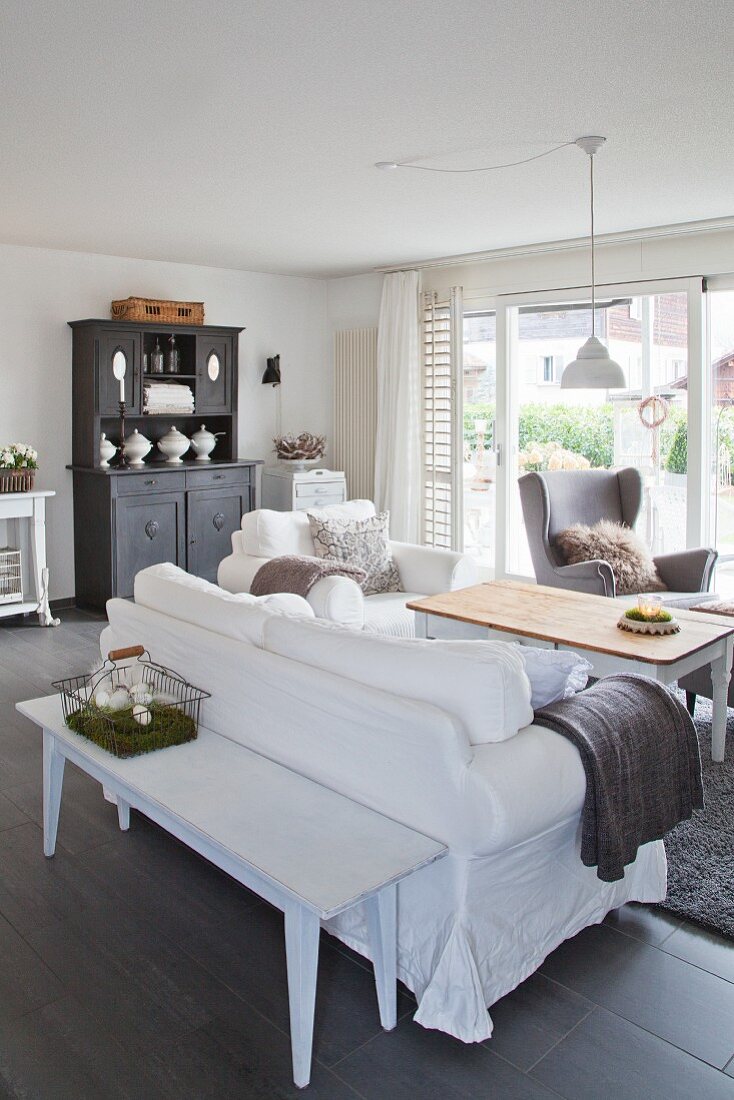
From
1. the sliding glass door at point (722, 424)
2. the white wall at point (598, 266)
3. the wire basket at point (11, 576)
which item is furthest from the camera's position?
the wire basket at point (11, 576)

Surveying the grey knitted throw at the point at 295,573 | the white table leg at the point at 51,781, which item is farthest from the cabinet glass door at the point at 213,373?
the white table leg at the point at 51,781

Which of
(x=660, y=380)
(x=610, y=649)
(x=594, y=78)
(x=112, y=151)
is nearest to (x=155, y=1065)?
(x=610, y=649)

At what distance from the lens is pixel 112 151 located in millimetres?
3725

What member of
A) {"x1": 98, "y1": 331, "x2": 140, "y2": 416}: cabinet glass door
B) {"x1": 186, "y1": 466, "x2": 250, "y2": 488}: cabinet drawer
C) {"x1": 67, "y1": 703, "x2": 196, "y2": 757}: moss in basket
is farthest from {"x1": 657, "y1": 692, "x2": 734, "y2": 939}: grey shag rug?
{"x1": 98, "y1": 331, "x2": 140, "y2": 416}: cabinet glass door

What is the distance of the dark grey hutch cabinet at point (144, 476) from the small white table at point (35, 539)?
384 mm

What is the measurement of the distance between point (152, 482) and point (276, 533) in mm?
1784

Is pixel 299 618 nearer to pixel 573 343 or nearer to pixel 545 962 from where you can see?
pixel 545 962

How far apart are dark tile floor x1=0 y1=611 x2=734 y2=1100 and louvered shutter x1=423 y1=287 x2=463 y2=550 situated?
452 centimetres

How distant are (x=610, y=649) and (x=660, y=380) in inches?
117

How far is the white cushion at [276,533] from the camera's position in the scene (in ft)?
16.2

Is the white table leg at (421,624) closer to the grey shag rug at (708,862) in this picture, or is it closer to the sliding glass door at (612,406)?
the grey shag rug at (708,862)

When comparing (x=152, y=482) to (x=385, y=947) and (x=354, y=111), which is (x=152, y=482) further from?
(x=385, y=947)

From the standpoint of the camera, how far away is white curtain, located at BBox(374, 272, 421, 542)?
23.5 feet

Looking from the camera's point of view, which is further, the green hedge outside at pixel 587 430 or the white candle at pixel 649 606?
the green hedge outside at pixel 587 430
